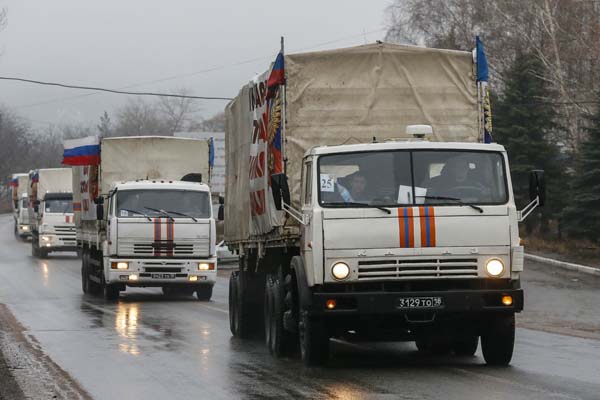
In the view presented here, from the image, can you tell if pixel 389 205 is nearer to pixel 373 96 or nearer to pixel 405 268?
pixel 405 268

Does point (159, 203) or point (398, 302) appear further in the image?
point (159, 203)

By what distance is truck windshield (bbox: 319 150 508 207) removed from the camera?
12406mm

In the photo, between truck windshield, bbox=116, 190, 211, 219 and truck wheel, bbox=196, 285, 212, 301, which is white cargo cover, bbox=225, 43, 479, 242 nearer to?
truck windshield, bbox=116, 190, 211, 219

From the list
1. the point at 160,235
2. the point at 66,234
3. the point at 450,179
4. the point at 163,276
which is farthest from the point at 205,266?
the point at 66,234

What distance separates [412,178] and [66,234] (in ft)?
127

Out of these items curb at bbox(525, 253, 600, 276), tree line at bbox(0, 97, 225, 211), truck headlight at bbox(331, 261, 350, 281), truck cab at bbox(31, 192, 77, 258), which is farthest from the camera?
tree line at bbox(0, 97, 225, 211)

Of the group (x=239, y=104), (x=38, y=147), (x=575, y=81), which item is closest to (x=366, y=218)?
(x=239, y=104)

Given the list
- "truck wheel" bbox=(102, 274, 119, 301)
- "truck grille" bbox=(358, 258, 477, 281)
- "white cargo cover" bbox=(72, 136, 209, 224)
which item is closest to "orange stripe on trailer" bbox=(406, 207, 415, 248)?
"truck grille" bbox=(358, 258, 477, 281)

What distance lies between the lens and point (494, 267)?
12.3 m

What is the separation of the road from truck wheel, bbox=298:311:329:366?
18 centimetres

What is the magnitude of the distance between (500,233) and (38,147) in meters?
179

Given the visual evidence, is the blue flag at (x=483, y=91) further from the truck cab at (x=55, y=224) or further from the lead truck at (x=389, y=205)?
the truck cab at (x=55, y=224)

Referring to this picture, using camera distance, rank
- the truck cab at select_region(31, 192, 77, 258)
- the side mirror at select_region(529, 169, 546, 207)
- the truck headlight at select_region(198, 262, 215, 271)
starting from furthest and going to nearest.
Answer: the truck cab at select_region(31, 192, 77, 258) → the truck headlight at select_region(198, 262, 215, 271) → the side mirror at select_region(529, 169, 546, 207)

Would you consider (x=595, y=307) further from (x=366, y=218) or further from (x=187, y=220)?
(x=366, y=218)
